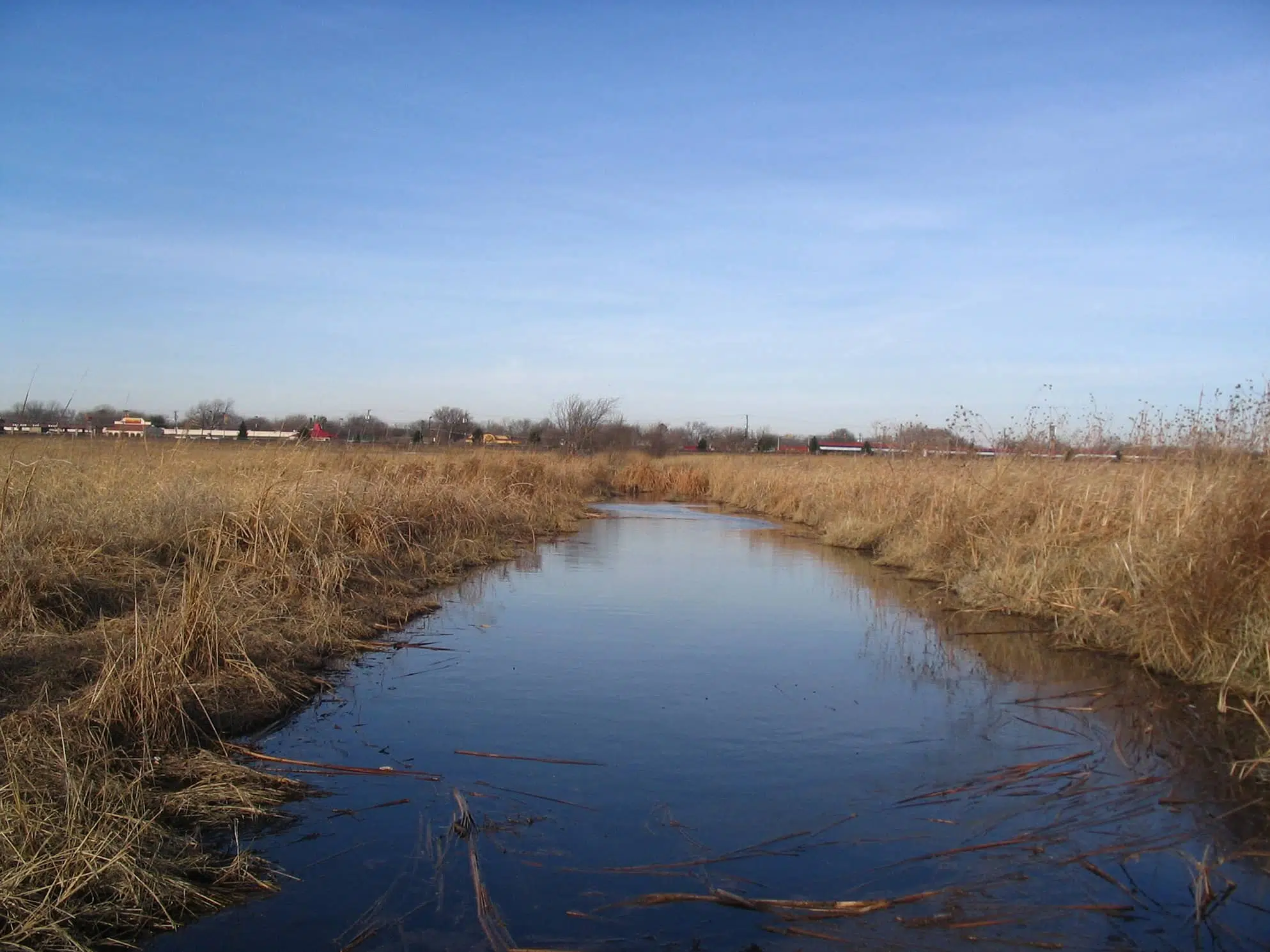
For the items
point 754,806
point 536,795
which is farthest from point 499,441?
point 754,806

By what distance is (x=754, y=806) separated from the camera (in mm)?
4789

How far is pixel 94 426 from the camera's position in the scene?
556 inches

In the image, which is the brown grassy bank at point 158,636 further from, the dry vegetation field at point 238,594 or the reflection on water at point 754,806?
the reflection on water at point 754,806

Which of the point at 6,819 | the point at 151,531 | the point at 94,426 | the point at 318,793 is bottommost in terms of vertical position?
the point at 318,793

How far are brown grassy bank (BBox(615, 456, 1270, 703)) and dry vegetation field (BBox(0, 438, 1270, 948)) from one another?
0.03 metres

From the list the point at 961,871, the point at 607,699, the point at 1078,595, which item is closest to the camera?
the point at 961,871

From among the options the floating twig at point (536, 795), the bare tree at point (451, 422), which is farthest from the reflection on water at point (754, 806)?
the bare tree at point (451, 422)

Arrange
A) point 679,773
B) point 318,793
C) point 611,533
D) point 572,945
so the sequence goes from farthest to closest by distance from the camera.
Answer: point 611,533 < point 679,773 < point 318,793 < point 572,945

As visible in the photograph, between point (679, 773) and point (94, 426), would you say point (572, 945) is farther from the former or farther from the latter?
point (94, 426)

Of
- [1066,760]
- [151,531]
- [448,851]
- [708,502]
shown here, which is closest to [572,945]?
[448,851]

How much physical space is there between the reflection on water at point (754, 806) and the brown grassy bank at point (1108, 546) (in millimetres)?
596

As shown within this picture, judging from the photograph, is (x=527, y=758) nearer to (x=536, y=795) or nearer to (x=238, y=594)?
(x=536, y=795)

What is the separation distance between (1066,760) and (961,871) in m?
2.04

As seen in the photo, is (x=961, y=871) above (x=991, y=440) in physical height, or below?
below
